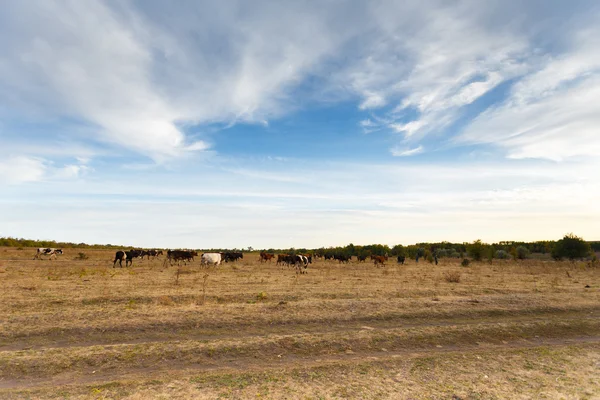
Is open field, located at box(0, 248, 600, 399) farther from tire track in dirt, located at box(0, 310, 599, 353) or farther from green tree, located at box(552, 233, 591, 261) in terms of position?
green tree, located at box(552, 233, 591, 261)

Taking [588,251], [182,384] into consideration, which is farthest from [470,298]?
[588,251]

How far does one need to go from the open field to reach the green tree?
51.7m

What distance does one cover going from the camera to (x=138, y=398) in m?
5.70

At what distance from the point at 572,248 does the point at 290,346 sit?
217ft

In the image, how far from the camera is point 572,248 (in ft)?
184

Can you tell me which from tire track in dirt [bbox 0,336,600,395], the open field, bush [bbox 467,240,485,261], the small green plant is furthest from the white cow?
bush [bbox 467,240,485,261]

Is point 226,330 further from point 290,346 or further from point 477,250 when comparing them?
point 477,250

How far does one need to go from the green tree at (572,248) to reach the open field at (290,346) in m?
51.7

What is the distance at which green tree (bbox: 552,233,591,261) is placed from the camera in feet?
182

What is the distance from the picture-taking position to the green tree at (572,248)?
182 feet

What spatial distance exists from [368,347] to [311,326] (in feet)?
7.92

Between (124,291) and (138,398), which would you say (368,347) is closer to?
(138,398)

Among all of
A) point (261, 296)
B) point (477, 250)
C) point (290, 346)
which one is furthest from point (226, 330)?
point (477, 250)

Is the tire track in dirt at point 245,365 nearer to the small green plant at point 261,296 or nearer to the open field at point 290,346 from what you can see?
the open field at point 290,346
